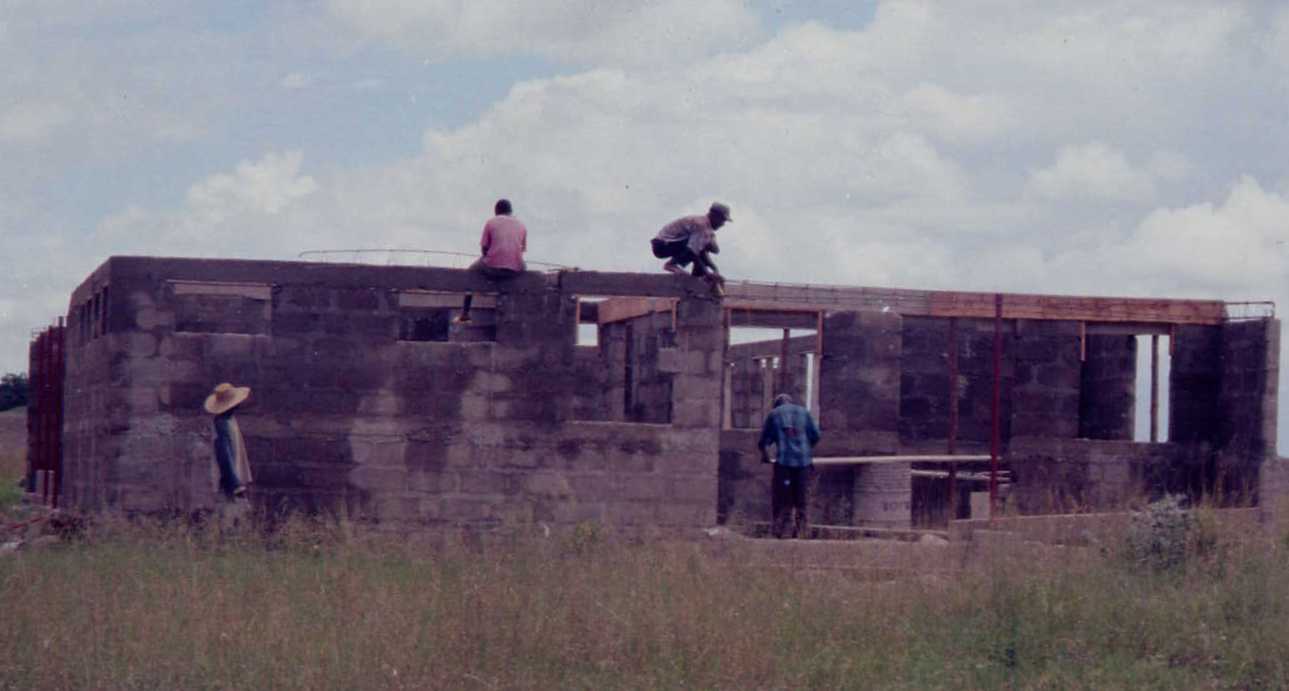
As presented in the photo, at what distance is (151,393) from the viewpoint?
12.1 m

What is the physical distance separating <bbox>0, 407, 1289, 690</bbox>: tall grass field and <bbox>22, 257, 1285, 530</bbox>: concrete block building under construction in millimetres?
1742

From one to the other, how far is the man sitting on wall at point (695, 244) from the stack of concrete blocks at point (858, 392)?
8.65ft

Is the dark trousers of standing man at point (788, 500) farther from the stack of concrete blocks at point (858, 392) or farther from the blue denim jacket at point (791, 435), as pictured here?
the stack of concrete blocks at point (858, 392)

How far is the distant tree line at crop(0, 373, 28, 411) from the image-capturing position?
47.6 meters

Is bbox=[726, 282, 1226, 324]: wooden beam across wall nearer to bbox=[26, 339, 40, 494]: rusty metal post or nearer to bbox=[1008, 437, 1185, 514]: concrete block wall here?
bbox=[1008, 437, 1185, 514]: concrete block wall

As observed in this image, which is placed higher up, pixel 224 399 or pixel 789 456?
pixel 224 399

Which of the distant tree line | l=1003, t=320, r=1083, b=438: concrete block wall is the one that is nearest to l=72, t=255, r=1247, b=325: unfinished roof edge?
l=1003, t=320, r=1083, b=438: concrete block wall

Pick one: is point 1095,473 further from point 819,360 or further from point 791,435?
point 791,435

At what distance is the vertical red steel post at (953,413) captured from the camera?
1540 centimetres

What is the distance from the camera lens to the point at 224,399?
39.0 feet

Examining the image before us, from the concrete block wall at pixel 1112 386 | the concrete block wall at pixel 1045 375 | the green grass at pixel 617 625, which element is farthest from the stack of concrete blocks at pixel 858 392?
the green grass at pixel 617 625

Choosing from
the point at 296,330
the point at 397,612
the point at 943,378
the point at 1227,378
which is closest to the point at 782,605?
the point at 397,612

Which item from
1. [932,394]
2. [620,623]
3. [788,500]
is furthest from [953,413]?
[620,623]

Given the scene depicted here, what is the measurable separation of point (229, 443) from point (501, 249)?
267 cm
